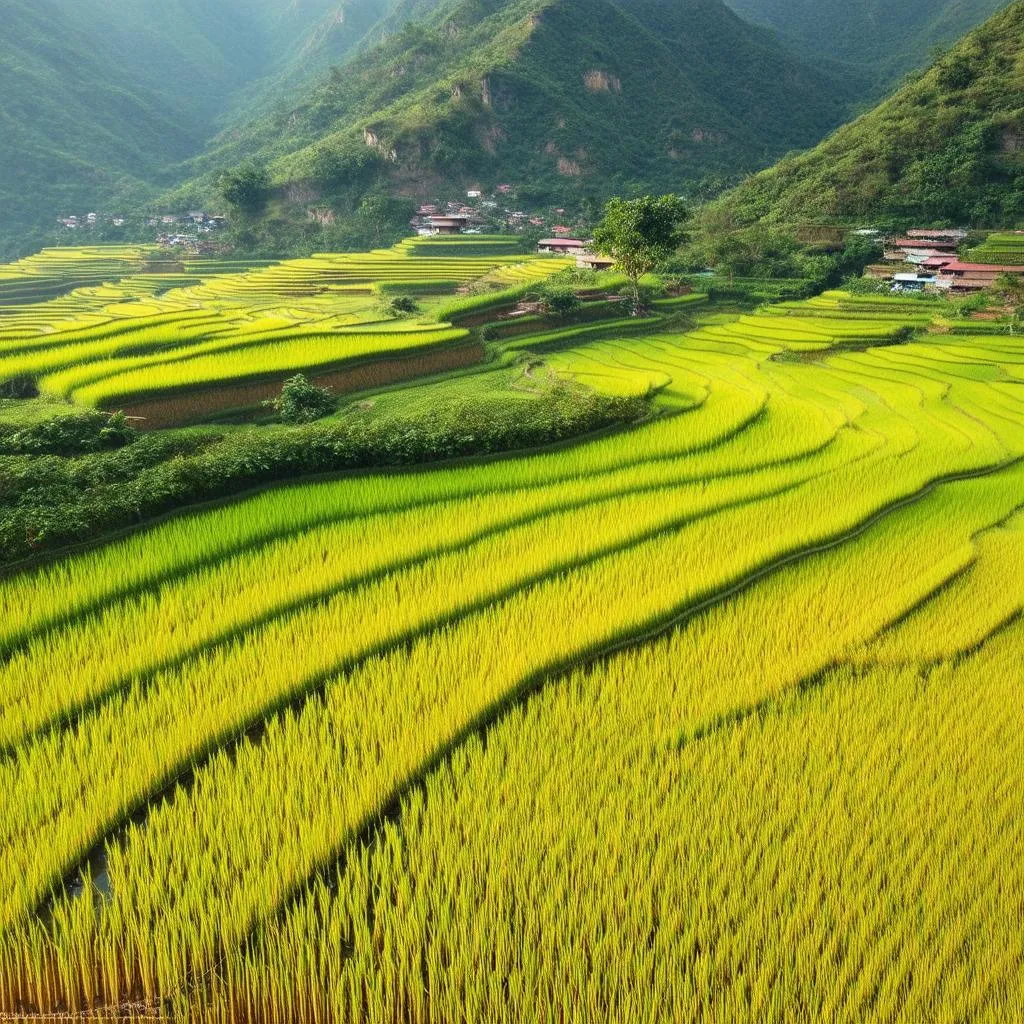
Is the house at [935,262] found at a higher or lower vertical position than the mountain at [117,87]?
lower

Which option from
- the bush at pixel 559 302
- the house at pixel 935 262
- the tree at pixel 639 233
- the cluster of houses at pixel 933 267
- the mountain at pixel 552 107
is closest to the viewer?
the bush at pixel 559 302

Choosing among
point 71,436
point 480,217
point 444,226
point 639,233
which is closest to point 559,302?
point 639,233

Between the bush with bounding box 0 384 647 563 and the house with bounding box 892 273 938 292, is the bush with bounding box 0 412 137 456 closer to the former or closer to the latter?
the bush with bounding box 0 384 647 563

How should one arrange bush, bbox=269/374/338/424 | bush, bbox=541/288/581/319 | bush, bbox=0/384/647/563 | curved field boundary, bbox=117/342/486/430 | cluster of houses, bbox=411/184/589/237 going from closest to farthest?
bush, bbox=0/384/647/563 < curved field boundary, bbox=117/342/486/430 < bush, bbox=269/374/338/424 < bush, bbox=541/288/581/319 < cluster of houses, bbox=411/184/589/237

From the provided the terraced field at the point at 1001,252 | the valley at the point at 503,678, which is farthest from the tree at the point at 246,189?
the terraced field at the point at 1001,252

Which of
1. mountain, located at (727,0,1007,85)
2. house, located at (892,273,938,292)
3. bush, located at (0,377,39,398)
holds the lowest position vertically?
bush, located at (0,377,39,398)

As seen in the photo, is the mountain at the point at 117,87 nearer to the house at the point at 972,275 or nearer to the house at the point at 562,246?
the house at the point at 562,246

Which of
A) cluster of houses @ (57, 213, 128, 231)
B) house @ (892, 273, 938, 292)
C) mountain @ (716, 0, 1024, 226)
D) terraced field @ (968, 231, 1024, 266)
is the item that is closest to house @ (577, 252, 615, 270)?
mountain @ (716, 0, 1024, 226)
